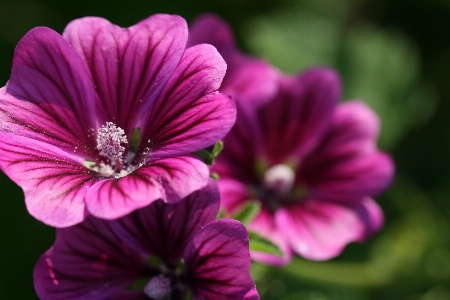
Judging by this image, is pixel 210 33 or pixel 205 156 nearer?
pixel 205 156

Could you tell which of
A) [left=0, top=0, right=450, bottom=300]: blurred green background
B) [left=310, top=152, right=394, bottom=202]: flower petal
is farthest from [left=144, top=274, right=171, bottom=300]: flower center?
[left=0, top=0, right=450, bottom=300]: blurred green background

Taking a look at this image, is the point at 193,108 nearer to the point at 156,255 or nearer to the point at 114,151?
the point at 114,151

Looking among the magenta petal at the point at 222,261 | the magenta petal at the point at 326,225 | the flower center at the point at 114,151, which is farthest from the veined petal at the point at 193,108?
the magenta petal at the point at 326,225

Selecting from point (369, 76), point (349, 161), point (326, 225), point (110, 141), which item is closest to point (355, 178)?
point (349, 161)

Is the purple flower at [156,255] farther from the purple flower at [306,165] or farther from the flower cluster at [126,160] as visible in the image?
the purple flower at [306,165]

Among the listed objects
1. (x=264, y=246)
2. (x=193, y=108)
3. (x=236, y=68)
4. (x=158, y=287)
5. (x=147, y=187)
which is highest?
(x=193, y=108)

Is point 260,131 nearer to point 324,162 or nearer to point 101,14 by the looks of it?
point 324,162
